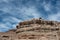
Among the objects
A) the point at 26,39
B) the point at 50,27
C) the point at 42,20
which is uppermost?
the point at 42,20

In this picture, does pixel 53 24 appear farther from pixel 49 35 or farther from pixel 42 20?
pixel 49 35

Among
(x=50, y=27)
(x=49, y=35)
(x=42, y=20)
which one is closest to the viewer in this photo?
(x=49, y=35)

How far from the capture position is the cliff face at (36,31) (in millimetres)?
25875

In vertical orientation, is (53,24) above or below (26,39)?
above

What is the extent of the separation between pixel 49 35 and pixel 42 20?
4634 mm

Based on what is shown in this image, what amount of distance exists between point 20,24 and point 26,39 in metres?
5.40

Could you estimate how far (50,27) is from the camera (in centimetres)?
2764

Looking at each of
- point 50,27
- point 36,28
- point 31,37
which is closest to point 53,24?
point 50,27

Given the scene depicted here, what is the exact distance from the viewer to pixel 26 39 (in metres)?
25.9

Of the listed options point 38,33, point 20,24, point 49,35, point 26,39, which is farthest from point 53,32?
point 20,24

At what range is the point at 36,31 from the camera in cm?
2681

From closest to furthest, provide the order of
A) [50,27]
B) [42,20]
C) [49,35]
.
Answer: [49,35] → [50,27] → [42,20]

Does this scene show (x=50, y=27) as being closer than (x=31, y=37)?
No

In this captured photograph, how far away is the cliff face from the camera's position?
25875 millimetres
